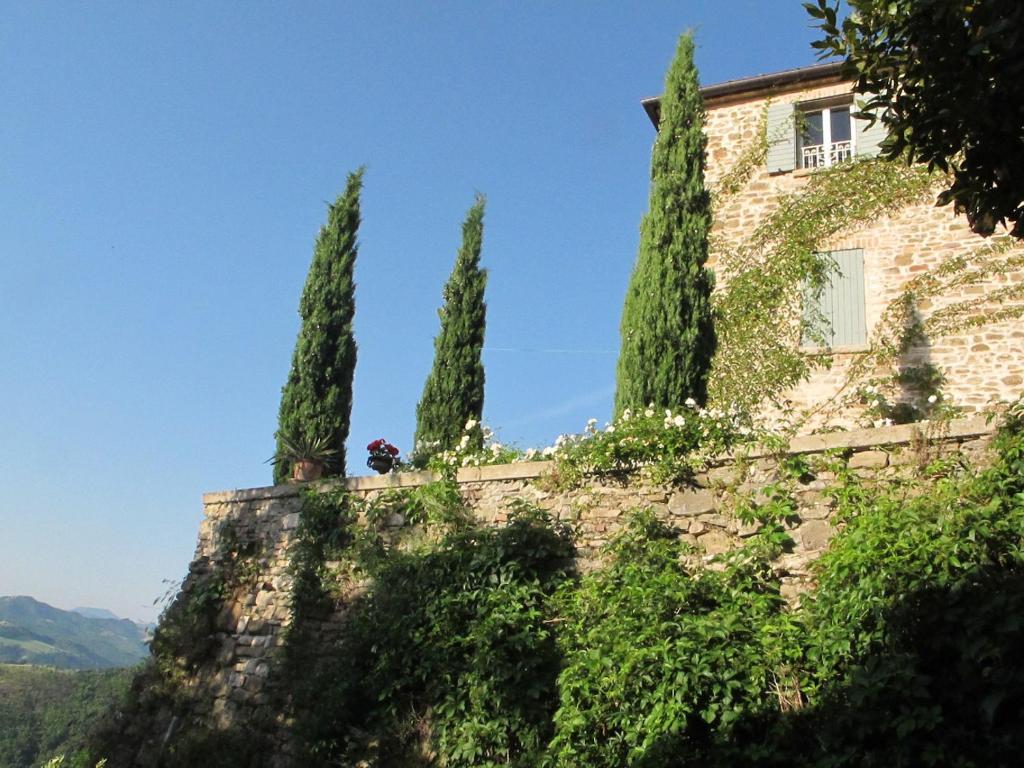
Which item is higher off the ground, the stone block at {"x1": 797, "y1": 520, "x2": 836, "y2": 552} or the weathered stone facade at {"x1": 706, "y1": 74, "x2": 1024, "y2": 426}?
the weathered stone facade at {"x1": 706, "y1": 74, "x2": 1024, "y2": 426}

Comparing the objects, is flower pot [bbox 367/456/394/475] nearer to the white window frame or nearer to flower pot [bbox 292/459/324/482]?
flower pot [bbox 292/459/324/482]

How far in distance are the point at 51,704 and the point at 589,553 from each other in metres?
19.4

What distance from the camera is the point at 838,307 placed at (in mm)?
11555

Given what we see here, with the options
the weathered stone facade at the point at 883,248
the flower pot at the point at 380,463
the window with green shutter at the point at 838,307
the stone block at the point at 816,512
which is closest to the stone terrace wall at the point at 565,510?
the stone block at the point at 816,512

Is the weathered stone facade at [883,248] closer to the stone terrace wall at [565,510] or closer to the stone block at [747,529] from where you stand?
the stone terrace wall at [565,510]

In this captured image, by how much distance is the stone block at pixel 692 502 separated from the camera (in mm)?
6770

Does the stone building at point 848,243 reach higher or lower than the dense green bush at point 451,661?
higher

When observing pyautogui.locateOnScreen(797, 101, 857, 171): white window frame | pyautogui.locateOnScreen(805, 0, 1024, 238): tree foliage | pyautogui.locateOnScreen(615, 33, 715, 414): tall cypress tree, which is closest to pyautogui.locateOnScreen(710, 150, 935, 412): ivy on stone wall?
pyautogui.locateOnScreen(797, 101, 857, 171): white window frame

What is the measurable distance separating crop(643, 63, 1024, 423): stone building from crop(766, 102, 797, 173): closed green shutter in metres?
0.01

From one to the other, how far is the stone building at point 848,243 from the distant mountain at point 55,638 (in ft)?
266

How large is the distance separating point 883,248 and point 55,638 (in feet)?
461

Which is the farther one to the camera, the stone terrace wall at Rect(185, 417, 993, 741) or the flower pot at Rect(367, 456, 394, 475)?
the flower pot at Rect(367, 456, 394, 475)

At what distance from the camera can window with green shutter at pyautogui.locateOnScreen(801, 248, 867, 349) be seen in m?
11.4

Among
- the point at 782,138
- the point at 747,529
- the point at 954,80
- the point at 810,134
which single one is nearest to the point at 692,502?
the point at 747,529
